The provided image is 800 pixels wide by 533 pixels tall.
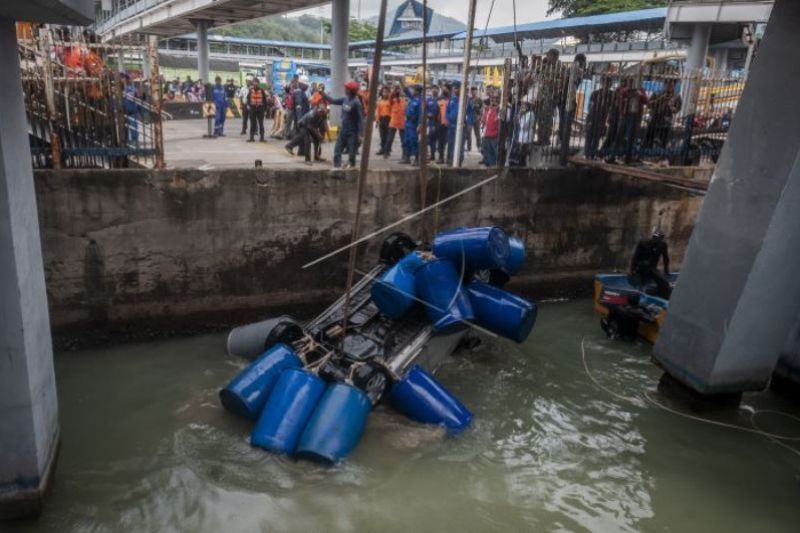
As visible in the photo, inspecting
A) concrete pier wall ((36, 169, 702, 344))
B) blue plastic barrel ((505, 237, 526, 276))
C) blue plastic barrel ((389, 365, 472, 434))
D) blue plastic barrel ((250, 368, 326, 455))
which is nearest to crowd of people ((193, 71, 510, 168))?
concrete pier wall ((36, 169, 702, 344))

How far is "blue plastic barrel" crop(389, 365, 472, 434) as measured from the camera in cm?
643

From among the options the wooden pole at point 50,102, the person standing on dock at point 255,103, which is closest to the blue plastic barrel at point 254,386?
the wooden pole at point 50,102

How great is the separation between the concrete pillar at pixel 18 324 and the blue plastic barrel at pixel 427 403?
3.43 metres

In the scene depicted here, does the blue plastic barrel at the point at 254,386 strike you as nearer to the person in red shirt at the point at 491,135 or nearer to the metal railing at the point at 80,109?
the metal railing at the point at 80,109

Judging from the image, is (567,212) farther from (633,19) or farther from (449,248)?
(633,19)

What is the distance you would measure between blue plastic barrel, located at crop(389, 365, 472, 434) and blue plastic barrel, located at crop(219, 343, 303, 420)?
1.29 m

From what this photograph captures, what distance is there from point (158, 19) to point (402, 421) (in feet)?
91.6

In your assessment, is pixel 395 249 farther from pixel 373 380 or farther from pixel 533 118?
pixel 533 118

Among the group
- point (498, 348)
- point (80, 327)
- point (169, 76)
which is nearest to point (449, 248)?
point (498, 348)

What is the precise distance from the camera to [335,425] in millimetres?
5754

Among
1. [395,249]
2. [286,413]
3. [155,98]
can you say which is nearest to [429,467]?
[286,413]

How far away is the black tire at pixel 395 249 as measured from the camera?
8547 mm

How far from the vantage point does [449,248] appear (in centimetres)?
756

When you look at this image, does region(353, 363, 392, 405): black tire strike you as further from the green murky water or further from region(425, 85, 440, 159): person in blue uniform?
region(425, 85, 440, 159): person in blue uniform
